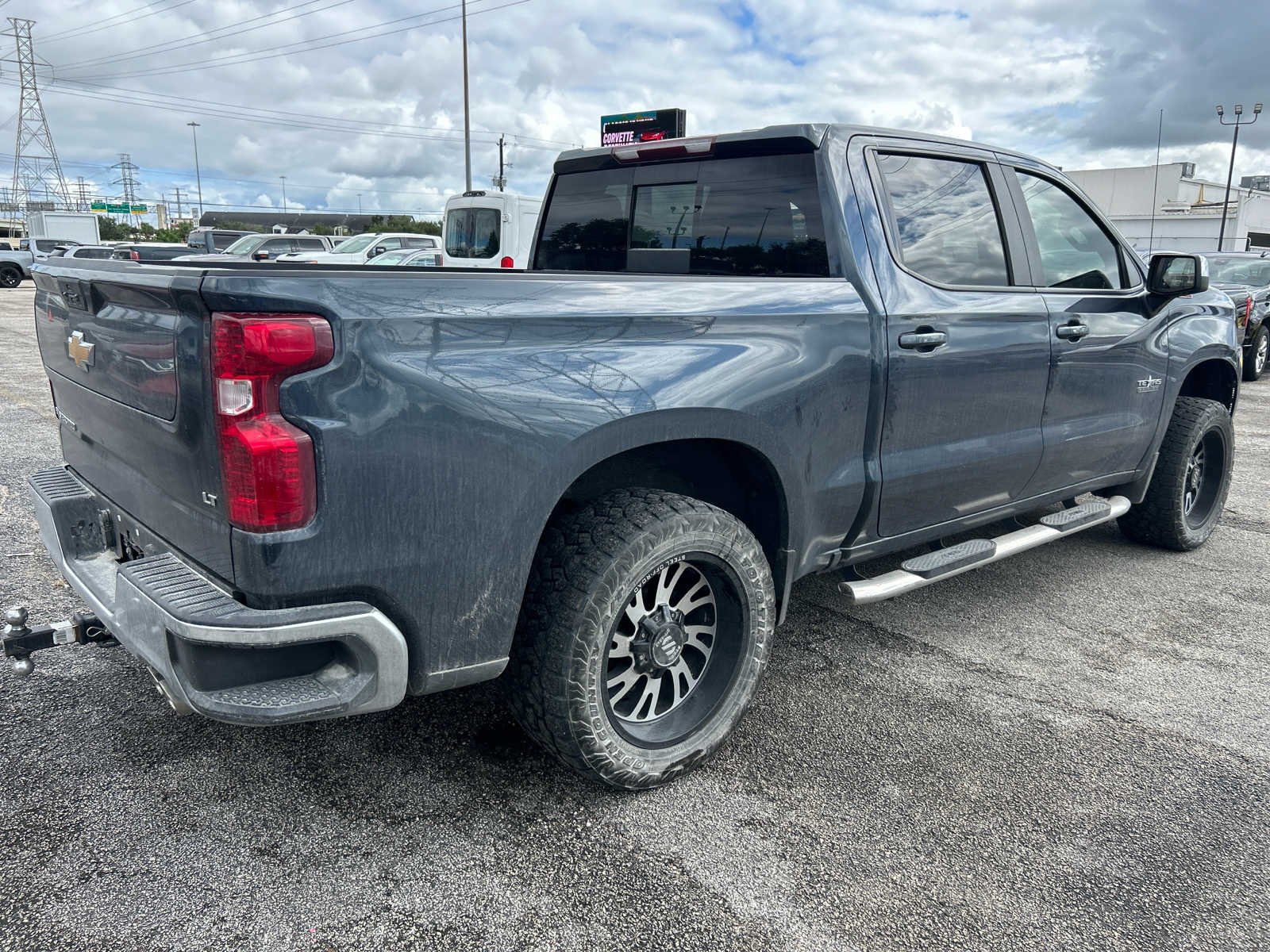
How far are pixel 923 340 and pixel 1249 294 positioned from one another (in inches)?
416

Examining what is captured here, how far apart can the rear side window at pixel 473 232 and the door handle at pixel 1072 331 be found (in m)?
16.1

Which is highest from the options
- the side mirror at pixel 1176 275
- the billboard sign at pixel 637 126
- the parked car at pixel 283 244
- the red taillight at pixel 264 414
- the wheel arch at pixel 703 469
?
the billboard sign at pixel 637 126

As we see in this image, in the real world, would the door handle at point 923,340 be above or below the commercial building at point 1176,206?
below

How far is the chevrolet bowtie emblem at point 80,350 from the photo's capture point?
2632 mm

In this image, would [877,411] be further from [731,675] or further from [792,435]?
[731,675]

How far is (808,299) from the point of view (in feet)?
9.50

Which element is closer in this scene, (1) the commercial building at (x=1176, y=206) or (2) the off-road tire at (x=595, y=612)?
(2) the off-road tire at (x=595, y=612)

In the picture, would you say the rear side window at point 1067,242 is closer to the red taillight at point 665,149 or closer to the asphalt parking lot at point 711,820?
the red taillight at point 665,149

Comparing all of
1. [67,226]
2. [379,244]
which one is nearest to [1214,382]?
[379,244]

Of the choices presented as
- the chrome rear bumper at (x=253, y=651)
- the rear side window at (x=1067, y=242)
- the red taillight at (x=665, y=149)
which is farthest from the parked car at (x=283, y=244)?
the chrome rear bumper at (x=253, y=651)

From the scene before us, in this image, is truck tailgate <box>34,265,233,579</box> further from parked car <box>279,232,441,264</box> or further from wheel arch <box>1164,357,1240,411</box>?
parked car <box>279,232,441,264</box>

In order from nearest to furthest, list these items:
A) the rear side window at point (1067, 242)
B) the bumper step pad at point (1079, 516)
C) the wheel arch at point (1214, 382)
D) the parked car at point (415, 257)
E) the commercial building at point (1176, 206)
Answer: the rear side window at point (1067, 242) < the bumper step pad at point (1079, 516) < the wheel arch at point (1214, 382) < the parked car at point (415, 257) < the commercial building at point (1176, 206)

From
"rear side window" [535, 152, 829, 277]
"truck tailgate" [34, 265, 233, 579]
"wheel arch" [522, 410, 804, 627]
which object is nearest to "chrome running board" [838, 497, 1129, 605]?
"wheel arch" [522, 410, 804, 627]

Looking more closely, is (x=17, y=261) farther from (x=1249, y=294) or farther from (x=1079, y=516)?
(x=1079, y=516)
